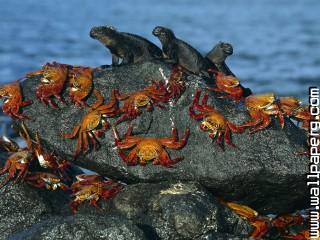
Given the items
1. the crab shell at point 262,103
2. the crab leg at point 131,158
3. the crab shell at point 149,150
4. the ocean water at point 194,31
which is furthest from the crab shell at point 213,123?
the ocean water at point 194,31

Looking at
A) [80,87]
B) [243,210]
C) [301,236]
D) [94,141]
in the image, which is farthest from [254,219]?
[80,87]

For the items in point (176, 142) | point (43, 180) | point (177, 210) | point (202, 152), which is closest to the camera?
point (177, 210)

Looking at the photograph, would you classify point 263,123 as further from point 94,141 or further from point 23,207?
point 23,207

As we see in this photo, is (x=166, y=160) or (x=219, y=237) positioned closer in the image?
(x=219, y=237)

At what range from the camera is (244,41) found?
68.4 metres

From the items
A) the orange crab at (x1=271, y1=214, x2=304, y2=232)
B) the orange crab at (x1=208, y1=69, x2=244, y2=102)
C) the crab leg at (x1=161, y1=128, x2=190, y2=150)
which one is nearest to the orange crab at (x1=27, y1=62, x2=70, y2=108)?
the crab leg at (x1=161, y1=128, x2=190, y2=150)

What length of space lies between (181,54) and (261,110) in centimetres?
190

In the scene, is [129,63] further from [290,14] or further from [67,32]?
[290,14]

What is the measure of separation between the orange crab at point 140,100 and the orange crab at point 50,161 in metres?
1.42

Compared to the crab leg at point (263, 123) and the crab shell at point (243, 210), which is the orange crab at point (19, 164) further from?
the crab leg at point (263, 123)

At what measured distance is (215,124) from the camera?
12578 millimetres

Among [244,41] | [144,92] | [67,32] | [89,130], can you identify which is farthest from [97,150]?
[67,32]

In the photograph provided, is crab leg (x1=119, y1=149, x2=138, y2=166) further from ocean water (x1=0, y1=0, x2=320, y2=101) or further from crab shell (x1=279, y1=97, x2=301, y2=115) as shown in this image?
ocean water (x1=0, y1=0, x2=320, y2=101)

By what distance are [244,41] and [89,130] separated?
5652 centimetres
